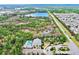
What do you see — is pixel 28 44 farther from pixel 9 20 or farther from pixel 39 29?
pixel 9 20

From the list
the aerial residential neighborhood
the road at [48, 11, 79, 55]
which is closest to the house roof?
the aerial residential neighborhood

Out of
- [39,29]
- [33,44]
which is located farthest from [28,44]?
[39,29]

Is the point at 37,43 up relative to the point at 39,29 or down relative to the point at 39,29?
down

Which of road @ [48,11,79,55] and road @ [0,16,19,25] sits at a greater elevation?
road @ [0,16,19,25]

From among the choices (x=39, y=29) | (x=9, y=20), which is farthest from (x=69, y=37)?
(x=9, y=20)

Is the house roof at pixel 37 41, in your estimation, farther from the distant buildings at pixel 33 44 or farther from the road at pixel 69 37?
the road at pixel 69 37

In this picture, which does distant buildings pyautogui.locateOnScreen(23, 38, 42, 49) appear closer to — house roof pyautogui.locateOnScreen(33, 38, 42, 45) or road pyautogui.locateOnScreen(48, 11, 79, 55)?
house roof pyautogui.locateOnScreen(33, 38, 42, 45)
